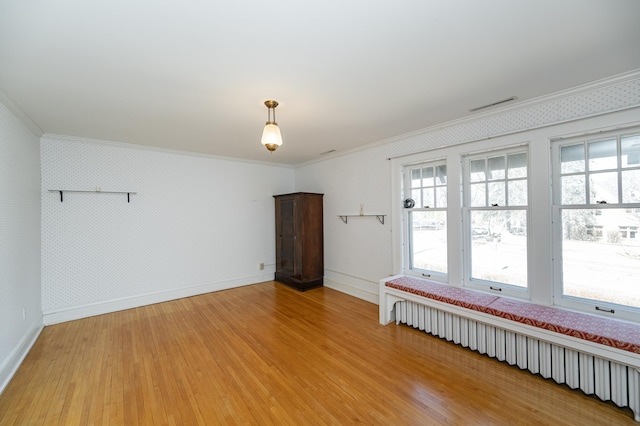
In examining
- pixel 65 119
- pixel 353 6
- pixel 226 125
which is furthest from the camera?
pixel 226 125

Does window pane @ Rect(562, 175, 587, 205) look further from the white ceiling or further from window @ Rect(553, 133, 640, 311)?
the white ceiling

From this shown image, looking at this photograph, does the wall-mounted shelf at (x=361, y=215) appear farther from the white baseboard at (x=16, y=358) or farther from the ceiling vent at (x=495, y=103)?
the white baseboard at (x=16, y=358)

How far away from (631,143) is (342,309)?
3.54 metres

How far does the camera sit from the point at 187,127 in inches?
129

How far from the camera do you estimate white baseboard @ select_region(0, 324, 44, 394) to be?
227 centimetres

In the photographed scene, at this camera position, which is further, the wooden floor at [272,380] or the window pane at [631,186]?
the window pane at [631,186]

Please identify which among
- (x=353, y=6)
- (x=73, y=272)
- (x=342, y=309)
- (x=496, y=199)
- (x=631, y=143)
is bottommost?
(x=342, y=309)

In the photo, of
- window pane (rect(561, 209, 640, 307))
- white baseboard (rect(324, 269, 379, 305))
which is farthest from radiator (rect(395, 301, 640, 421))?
white baseboard (rect(324, 269, 379, 305))

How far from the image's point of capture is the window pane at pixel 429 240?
3500 millimetres

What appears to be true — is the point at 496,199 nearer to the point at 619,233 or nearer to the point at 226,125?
the point at 619,233

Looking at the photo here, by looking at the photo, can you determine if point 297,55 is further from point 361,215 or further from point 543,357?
point 543,357

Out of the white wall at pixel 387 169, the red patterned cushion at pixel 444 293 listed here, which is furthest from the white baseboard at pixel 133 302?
the red patterned cushion at pixel 444 293

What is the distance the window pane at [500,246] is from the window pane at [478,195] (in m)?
0.11

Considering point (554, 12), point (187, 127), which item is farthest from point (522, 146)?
point (187, 127)
